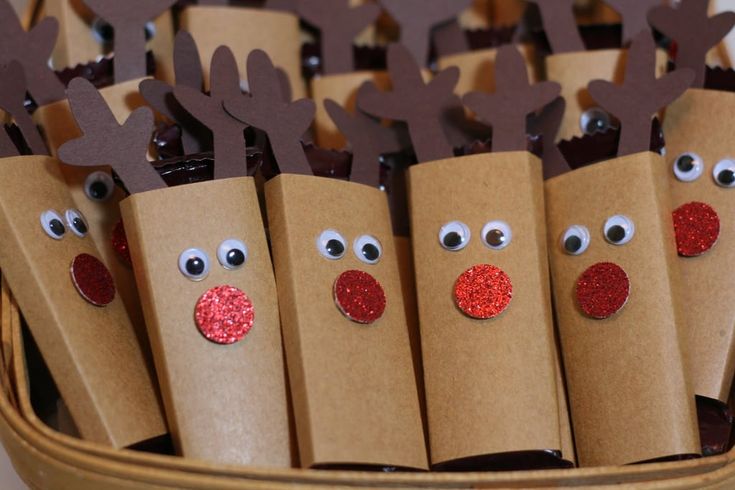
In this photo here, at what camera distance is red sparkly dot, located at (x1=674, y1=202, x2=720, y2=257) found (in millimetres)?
754

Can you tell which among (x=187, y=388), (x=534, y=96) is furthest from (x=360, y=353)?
(x=534, y=96)

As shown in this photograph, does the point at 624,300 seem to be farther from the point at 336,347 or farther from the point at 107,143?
the point at 107,143

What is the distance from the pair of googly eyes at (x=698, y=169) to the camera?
766 mm

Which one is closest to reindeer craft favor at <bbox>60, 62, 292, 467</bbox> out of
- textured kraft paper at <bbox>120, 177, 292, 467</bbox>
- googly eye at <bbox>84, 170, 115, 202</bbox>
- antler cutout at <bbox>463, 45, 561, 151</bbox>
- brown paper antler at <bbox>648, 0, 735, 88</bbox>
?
textured kraft paper at <bbox>120, 177, 292, 467</bbox>

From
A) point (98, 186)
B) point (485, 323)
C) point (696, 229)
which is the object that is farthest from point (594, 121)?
point (98, 186)

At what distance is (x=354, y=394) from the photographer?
0.66 meters

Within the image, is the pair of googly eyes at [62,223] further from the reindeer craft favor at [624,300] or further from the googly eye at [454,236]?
the reindeer craft favor at [624,300]

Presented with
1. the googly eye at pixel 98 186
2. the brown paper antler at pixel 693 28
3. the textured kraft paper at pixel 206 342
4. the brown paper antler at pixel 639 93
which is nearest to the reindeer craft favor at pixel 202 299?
the textured kraft paper at pixel 206 342

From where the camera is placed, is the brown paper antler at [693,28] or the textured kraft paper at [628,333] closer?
the textured kraft paper at [628,333]

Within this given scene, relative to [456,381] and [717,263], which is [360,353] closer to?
[456,381]

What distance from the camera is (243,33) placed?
0.90 metres

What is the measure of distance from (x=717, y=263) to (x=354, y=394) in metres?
0.35

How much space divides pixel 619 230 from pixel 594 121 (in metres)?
0.17

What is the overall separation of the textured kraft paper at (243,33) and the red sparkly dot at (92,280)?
270 millimetres
